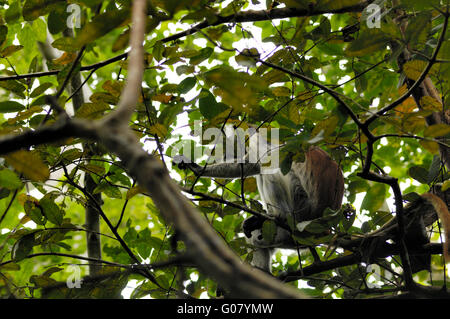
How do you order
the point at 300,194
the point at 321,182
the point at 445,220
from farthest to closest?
the point at 300,194 → the point at 321,182 → the point at 445,220

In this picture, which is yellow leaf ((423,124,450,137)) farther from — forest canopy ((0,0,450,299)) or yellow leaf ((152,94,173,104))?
yellow leaf ((152,94,173,104))

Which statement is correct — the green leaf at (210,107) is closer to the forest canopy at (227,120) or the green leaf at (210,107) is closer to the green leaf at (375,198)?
the forest canopy at (227,120)

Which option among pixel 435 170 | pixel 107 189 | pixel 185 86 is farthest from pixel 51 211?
pixel 435 170

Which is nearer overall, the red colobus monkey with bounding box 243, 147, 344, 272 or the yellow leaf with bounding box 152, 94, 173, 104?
the yellow leaf with bounding box 152, 94, 173, 104

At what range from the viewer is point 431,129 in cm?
187

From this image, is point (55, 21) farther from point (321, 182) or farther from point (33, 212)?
point (321, 182)

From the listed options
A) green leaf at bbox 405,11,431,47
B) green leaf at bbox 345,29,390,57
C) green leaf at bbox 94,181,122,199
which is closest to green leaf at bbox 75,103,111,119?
green leaf at bbox 94,181,122,199

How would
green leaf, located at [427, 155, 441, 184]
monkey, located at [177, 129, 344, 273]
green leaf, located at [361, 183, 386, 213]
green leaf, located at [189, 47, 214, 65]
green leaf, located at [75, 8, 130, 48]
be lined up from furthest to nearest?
monkey, located at [177, 129, 344, 273] → green leaf, located at [361, 183, 386, 213] → green leaf, located at [427, 155, 441, 184] → green leaf, located at [189, 47, 214, 65] → green leaf, located at [75, 8, 130, 48]

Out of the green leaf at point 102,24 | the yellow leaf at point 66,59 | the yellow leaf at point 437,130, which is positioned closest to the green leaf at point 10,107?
the yellow leaf at point 66,59

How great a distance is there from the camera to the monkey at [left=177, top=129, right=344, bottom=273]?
13.8 feet

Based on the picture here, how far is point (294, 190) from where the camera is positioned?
452 centimetres

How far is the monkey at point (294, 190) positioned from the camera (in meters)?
4.21
